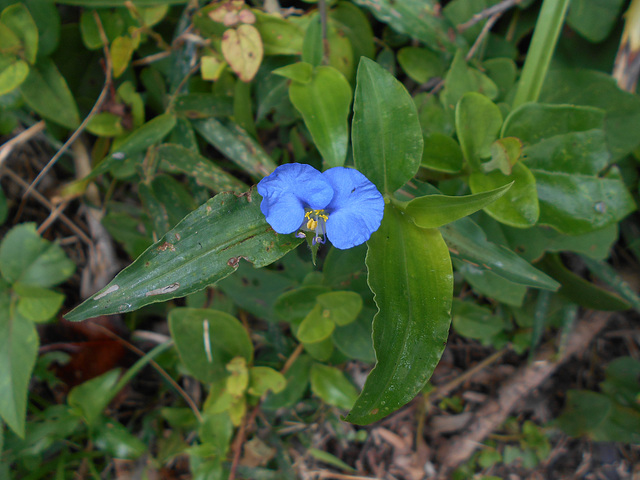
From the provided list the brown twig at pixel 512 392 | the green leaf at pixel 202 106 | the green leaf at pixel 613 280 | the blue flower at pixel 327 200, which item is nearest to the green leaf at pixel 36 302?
the green leaf at pixel 202 106

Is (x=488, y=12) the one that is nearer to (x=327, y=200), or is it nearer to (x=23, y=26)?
(x=327, y=200)

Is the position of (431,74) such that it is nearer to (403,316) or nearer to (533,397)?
(403,316)

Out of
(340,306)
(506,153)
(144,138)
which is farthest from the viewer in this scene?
(144,138)

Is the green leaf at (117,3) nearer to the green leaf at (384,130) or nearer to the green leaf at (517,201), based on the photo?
the green leaf at (384,130)

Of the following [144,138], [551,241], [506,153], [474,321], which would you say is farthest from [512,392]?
[144,138]

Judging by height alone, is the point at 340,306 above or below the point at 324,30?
below

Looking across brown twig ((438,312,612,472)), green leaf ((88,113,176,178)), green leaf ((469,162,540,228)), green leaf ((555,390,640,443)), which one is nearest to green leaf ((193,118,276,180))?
green leaf ((88,113,176,178))
